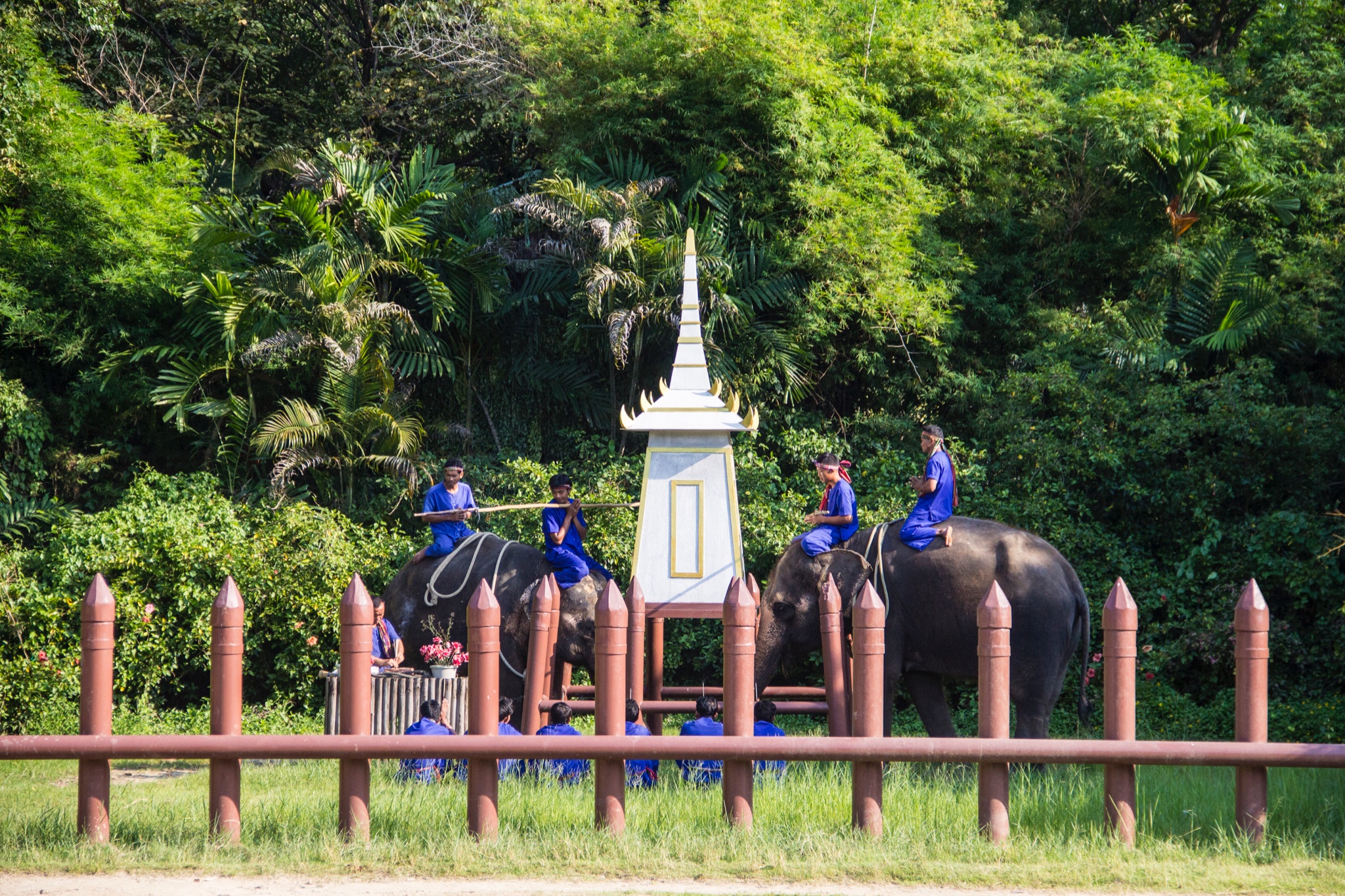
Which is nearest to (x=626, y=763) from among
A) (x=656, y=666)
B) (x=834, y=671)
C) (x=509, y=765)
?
(x=509, y=765)

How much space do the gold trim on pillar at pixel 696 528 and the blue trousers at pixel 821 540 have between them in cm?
96

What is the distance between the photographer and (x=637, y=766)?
313 inches

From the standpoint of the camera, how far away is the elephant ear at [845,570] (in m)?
9.70

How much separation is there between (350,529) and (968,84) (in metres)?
9.05

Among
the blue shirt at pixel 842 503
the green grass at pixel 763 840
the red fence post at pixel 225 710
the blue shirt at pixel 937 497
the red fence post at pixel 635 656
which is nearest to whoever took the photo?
the green grass at pixel 763 840

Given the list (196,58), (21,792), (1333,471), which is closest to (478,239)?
(196,58)

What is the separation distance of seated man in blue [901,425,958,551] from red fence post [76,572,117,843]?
18.5ft

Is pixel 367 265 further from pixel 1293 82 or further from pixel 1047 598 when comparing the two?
pixel 1293 82

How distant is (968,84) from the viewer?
605 inches

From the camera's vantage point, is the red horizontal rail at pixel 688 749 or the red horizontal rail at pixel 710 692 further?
the red horizontal rail at pixel 710 692

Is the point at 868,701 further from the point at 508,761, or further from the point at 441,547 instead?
the point at 441,547

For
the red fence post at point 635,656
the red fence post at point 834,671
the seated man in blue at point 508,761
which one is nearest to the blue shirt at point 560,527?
the red fence post at point 635,656

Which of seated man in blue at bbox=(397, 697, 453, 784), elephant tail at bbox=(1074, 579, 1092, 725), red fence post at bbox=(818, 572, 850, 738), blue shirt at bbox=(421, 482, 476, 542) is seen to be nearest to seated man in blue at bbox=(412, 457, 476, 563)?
blue shirt at bbox=(421, 482, 476, 542)

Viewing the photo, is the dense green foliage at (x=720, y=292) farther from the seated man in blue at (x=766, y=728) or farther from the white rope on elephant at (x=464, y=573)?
the seated man in blue at (x=766, y=728)
